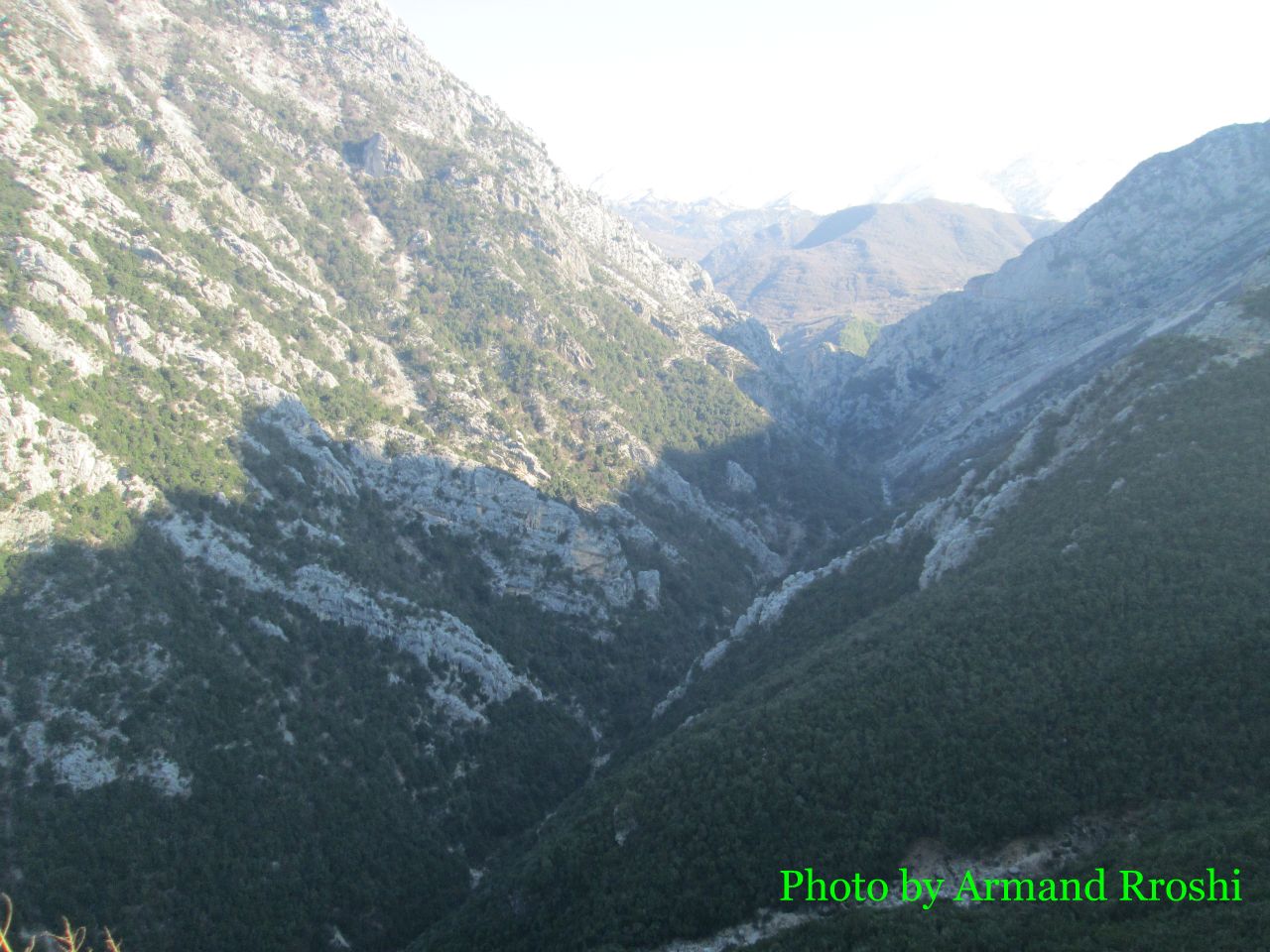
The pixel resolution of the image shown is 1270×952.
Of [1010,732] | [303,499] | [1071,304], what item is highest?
[303,499]

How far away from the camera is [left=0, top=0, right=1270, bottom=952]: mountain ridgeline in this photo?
122ft

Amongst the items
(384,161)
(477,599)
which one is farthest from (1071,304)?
(477,599)

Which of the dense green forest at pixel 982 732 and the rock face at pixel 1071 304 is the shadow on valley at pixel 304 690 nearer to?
the dense green forest at pixel 982 732

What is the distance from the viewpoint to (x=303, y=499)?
66688 millimetres

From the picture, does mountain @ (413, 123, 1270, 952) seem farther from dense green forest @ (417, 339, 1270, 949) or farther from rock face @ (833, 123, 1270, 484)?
rock face @ (833, 123, 1270, 484)

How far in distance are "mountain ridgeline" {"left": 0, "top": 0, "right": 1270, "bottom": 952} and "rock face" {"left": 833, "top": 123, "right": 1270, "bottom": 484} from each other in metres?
6.48

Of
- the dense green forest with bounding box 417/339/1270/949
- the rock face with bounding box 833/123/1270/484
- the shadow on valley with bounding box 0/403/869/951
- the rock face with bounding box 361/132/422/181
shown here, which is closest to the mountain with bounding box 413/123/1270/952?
the dense green forest with bounding box 417/339/1270/949

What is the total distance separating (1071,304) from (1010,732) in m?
147

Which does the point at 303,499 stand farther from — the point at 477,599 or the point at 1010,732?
the point at 1010,732

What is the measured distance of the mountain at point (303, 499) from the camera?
145 ft

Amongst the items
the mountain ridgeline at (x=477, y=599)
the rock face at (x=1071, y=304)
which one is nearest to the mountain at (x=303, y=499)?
the mountain ridgeline at (x=477, y=599)

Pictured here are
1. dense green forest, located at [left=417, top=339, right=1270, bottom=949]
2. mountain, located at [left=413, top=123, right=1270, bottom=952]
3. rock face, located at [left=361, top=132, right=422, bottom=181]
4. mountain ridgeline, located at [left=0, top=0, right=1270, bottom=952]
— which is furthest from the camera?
rock face, located at [left=361, top=132, right=422, bottom=181]

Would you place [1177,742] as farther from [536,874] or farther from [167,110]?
[167,110]

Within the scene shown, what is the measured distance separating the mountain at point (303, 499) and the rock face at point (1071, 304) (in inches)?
1337
